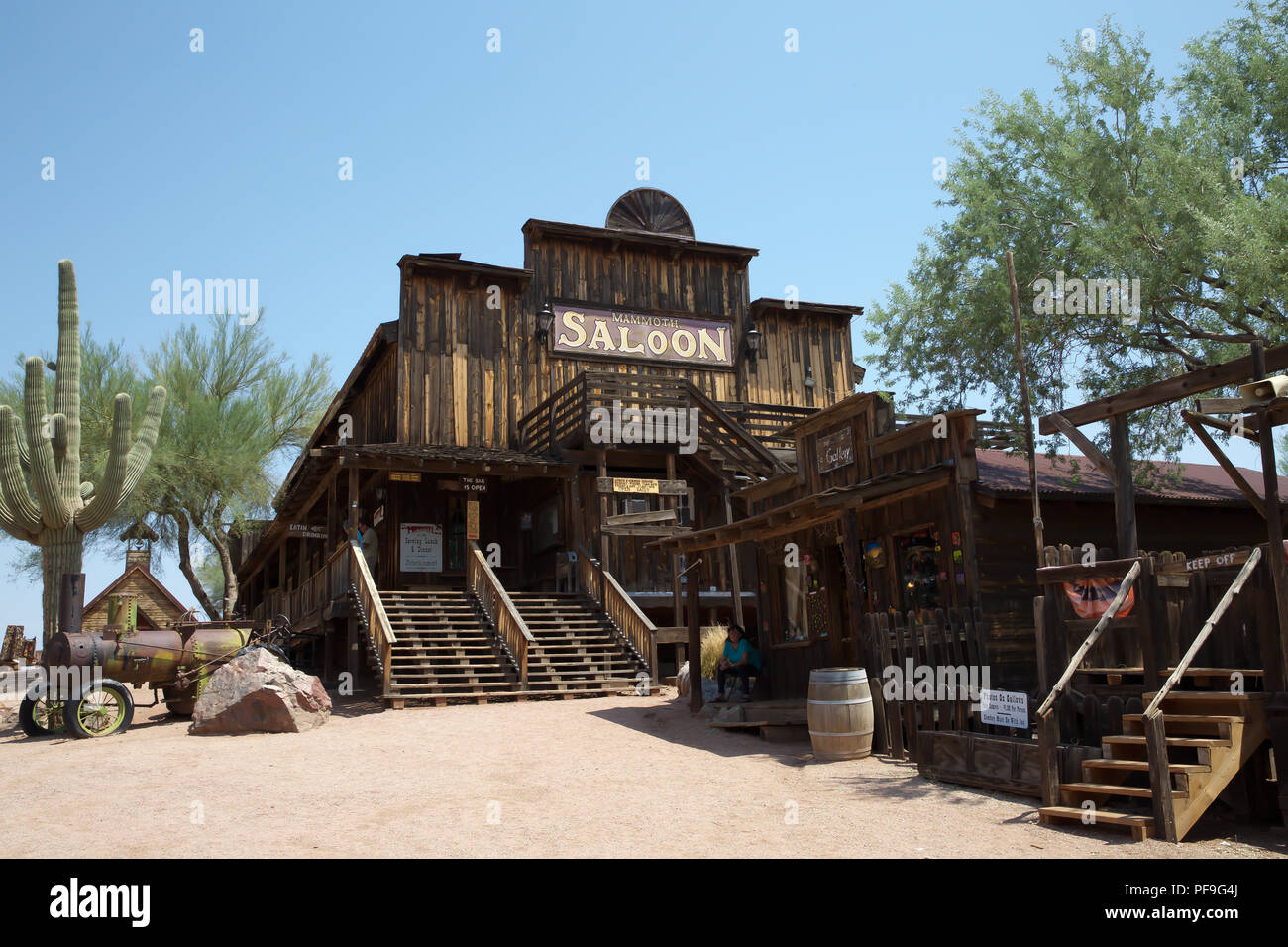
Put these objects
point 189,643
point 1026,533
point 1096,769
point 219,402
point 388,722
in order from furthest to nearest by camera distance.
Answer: point 219,402 → point 189,643 → point 388,722 → point 1026,533 → point 1096,769

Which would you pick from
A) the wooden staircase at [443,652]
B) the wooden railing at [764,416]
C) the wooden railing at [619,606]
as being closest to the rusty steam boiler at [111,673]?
the wooden staircase at [443,652]

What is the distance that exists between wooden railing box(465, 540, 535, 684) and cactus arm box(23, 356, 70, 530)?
684 cm

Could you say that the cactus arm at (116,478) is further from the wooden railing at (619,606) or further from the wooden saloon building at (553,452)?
the wooden railing at (619,606)

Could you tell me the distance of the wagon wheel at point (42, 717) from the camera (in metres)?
13.7

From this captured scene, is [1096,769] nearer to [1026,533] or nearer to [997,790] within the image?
[997,790]

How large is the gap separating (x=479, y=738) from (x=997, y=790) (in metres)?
6.13

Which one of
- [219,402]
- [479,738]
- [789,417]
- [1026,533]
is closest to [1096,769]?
[1026,533]

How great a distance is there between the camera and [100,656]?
44.9 feet

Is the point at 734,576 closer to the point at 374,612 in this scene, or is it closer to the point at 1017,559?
the point at 374,612

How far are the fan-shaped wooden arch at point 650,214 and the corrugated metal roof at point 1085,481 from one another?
41.4ft

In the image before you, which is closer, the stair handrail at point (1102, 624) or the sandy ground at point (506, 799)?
the sandy ground at point (506, 799)

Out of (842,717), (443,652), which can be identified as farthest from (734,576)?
(842,717)

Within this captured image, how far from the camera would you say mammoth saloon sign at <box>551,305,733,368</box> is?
79.6 ft

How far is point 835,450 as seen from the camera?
46.1ft
